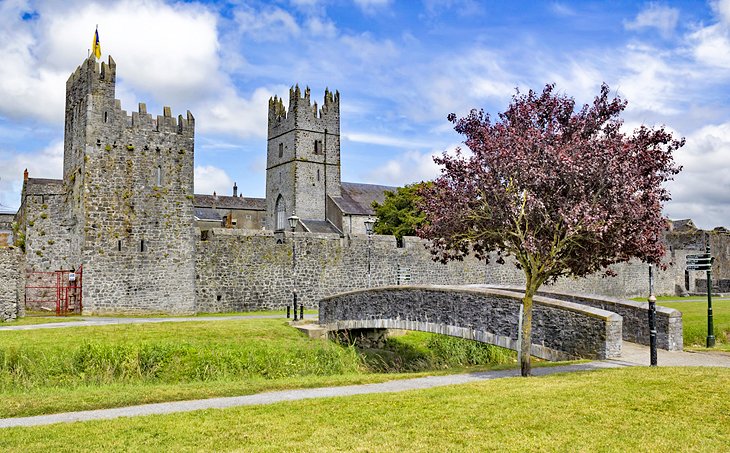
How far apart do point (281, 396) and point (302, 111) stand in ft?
196

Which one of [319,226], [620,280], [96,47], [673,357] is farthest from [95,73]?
[319,226]

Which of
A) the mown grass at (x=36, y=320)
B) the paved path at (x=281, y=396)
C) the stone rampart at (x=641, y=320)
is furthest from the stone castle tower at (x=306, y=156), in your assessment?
the paved path at (x=281, y=396)

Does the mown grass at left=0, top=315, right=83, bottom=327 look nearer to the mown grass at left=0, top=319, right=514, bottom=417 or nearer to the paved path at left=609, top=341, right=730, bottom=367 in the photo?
the mown grass at left=0, top=319, right=514, bottom=417

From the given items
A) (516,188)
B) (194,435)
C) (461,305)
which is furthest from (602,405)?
(461,305)

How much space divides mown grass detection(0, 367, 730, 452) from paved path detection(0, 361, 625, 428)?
23.2 inches

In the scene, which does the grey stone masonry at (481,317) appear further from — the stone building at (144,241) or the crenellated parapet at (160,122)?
the crenellated parapet at (160,122)

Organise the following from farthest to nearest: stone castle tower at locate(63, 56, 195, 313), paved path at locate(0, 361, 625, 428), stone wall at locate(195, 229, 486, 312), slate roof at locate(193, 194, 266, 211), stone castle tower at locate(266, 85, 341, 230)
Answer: slate roof at locate(193, 194, 266, 211) → stone castle tower at locate(266, 85, 341, 230) → stone wall at locate(195, 229, 486, 312) → stone castle tower at locate(63, 56, 195, 313) → paved path at locate(0, 361, 625, 428)

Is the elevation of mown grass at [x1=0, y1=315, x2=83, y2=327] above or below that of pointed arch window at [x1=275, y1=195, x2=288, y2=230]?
below

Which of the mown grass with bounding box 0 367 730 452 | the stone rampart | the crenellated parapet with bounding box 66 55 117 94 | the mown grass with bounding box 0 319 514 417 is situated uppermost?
the crenellated parapet with bounding box 66 55 117 94

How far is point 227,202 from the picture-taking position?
81.6 meters

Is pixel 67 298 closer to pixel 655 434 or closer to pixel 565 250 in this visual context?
pixel 565 250

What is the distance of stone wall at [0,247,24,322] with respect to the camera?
75.6 feet

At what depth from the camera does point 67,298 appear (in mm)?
27297

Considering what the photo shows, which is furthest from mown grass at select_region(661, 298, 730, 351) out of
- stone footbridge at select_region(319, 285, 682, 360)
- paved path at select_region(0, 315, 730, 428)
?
paved path at select_region(0, 315, 730, 428)
